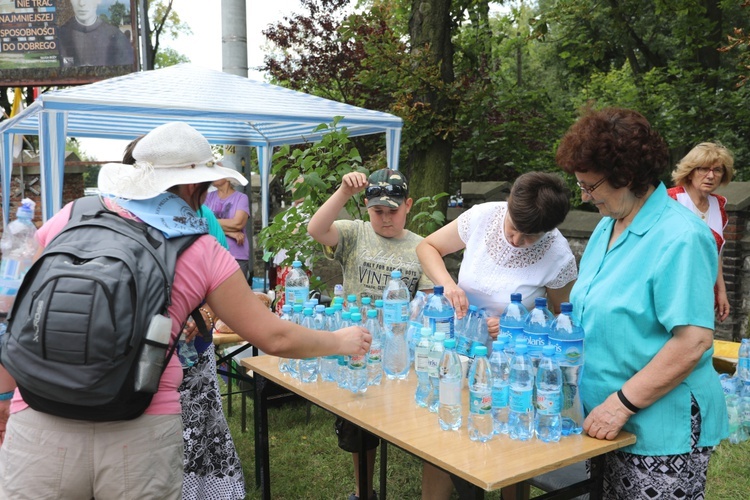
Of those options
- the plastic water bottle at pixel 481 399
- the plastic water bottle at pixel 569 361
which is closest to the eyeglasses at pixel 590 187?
the plastic water bottle at pixel 569 361

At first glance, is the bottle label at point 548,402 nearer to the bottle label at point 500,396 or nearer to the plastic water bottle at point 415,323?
the bottle label at point 500,396

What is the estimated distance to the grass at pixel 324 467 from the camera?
3.49m

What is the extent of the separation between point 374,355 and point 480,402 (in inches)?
25.5

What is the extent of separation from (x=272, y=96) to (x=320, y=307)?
3.56 metres

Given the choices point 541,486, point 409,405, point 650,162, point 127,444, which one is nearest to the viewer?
point 127,444

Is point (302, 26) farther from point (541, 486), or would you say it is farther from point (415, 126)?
point (541, 486)

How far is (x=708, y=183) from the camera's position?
14.5 feet

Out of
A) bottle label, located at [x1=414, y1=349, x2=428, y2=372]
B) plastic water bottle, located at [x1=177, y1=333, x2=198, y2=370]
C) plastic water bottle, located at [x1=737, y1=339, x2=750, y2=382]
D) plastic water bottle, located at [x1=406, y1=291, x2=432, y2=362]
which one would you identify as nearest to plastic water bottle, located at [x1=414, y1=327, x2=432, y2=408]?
bottle label, located at [x1=414, y1=349, x2=428, y2=372]

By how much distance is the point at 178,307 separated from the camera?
1.61 metres

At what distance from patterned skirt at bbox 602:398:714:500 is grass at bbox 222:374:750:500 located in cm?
155

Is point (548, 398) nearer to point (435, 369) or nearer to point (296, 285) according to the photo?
point (435, 369)

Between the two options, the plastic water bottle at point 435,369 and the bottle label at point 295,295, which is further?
the bottle label at point 295,295

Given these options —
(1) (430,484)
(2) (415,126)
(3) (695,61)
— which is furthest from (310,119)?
(3) (695,61)

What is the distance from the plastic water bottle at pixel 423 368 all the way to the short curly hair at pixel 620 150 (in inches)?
31.4
